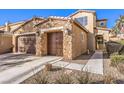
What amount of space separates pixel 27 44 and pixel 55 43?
2.86 meters

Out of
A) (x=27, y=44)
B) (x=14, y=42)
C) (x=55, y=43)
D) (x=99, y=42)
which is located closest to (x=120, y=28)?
(x=99, y=42)

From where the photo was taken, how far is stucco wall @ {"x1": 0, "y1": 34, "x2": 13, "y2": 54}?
1471 centimetres

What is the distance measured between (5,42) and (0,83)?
11.2 meters

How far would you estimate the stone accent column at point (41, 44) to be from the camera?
1171cm

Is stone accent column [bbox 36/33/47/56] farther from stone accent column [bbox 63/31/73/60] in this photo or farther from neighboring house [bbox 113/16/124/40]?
neighboring house [bbox 113/16/124/40]

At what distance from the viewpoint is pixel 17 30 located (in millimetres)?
13906

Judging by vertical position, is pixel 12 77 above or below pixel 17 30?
below

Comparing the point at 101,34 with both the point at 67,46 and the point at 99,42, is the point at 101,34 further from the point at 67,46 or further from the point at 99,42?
the point at 67,46

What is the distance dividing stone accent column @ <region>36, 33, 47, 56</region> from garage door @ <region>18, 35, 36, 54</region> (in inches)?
22.2

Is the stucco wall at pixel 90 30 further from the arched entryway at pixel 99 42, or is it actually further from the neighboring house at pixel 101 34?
the arched entryway at pixel 99 42
